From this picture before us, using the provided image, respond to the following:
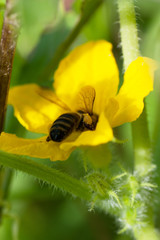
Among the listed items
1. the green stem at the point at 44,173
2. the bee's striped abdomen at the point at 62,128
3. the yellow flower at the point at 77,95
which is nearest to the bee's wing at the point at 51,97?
the yellow flower at the point at 77,95

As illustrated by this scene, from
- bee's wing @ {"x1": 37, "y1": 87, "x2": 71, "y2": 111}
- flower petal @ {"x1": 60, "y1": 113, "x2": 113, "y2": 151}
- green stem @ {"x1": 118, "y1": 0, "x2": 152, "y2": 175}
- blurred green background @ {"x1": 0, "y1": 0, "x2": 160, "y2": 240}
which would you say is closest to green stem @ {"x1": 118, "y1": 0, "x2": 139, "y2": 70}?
green stem @ {"x1": 118, "y1": 0, "x2": 152, "y2": 175}

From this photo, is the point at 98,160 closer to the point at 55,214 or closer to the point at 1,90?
the point at 1,90

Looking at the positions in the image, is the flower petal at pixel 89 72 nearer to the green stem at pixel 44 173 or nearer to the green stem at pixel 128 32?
the green stem at pixel 128 32

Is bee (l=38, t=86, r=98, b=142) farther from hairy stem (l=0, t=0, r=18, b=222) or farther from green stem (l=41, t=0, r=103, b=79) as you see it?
green stem (l=41, t=0, r=103, b=79)

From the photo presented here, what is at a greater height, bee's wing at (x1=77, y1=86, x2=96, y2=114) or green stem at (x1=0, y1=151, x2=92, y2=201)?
bee's wing at (x1=77, y1=86, x2=96, y2=114)

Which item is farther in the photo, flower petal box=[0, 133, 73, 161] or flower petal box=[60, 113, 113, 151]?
flower petal box=[0, 133, 73, 161]

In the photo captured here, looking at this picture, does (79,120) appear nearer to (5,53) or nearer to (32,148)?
Result: (32,148)
